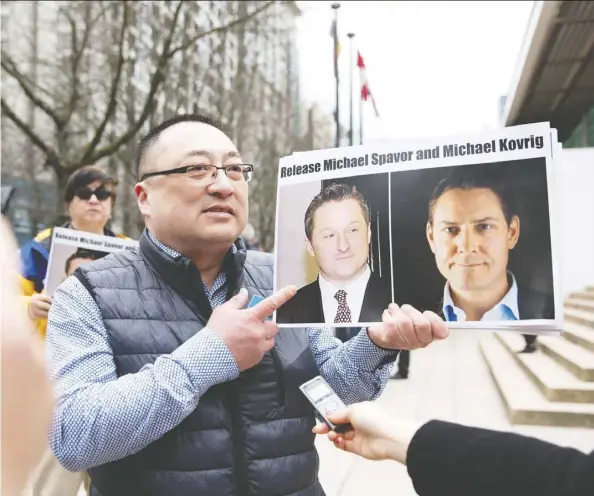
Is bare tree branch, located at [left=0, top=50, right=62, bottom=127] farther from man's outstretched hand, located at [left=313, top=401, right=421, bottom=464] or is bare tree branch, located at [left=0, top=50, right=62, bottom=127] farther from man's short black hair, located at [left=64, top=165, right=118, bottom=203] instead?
man's outstretched hand, located at [left=313, top=401, right=421, bottom=464]

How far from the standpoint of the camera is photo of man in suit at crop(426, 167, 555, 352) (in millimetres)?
1294

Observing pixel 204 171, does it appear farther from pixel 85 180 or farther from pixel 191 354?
pixel 85 180

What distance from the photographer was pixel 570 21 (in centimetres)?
1185

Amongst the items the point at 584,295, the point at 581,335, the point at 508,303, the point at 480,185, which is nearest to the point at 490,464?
the point at 508,303

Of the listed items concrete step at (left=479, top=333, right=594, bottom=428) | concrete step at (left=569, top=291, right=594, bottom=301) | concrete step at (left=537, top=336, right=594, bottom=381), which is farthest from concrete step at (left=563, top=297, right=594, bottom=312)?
concrete step at (left=479, top=333, right=594, bottom=428)

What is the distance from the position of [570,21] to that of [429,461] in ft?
41.7

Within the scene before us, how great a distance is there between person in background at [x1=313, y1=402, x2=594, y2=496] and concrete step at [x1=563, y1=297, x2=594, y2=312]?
10.5 metres

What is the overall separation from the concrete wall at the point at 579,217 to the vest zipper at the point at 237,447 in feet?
43.5

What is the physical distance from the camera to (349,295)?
146 centimetres

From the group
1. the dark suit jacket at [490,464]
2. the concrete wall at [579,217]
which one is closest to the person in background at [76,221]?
the dark suit jacket at [490,464]

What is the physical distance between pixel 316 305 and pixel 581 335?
772 cm

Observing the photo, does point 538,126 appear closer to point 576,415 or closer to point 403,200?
point 403,200

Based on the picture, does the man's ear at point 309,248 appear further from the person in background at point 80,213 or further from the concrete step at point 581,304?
the concrete step at point 581,304

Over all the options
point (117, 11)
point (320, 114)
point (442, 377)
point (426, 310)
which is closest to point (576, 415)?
point (442, 377)
